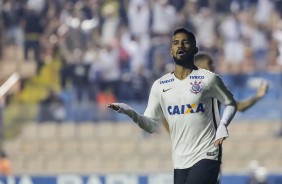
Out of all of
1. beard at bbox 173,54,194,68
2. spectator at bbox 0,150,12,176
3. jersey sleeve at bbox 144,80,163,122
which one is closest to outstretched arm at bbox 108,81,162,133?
jersey sleeve at bbox 144,80,163,122

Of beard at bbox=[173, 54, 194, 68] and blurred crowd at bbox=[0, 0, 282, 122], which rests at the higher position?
blurred crowd at bbox=[0, 0, 282, 122]

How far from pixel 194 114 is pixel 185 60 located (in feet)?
1.25

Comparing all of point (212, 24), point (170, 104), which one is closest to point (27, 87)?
point (212, 24)

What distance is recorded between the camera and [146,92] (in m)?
18.5

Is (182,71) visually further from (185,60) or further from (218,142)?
(218,142)

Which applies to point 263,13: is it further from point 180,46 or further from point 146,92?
point 180,46

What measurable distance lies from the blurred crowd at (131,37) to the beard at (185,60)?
11.9m

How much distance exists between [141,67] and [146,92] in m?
0.52

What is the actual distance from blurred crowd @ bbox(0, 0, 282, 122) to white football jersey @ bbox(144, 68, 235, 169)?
465 inches

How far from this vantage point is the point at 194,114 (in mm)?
6516

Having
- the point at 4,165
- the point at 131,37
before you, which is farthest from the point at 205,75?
the point at 131,37

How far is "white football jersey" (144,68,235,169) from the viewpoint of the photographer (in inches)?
256

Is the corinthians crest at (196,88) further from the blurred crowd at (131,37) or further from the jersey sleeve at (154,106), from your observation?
the blurred crowd at (131,37)

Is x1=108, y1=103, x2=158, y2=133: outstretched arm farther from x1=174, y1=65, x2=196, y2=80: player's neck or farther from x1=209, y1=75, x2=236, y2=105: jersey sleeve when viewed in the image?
x1=209, y1=75, x2=236, y2=105: jersey sleeve
